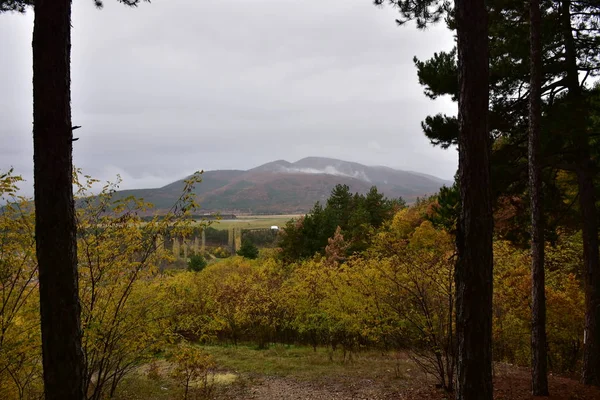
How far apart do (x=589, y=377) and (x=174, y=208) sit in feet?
27.7

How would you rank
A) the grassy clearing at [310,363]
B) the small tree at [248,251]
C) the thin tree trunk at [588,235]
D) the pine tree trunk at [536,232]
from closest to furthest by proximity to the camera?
the pine tree trunk at [536,232], the thin tree trunk at [588,235], the grassy clearing at [310,363], the small tree at [248,251]

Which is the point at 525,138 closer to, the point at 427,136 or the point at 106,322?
the point at 427,136

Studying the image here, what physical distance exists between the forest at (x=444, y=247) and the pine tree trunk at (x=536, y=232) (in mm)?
25

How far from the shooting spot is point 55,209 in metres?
3.20

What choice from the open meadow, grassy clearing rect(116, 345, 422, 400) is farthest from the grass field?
the open meadow

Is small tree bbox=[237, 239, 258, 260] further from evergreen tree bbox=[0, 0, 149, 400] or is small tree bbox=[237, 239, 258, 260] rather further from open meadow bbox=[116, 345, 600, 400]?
evergreen tree bbox=[0, 0, 149, 400]

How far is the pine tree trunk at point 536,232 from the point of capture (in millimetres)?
6297

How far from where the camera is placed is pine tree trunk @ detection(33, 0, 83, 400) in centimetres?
316

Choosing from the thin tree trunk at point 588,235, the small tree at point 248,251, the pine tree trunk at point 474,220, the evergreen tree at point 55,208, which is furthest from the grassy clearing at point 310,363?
the small tree at point 248,251

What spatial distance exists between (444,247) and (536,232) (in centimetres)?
878

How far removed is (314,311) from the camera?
1647 centimetres

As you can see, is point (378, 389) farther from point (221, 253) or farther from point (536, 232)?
point (221, 253)

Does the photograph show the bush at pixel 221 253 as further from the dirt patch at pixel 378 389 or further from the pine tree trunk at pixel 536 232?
the pine tree trunk at pixel 536 232

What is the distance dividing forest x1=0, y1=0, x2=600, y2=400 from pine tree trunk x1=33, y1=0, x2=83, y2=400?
0.01 metres
